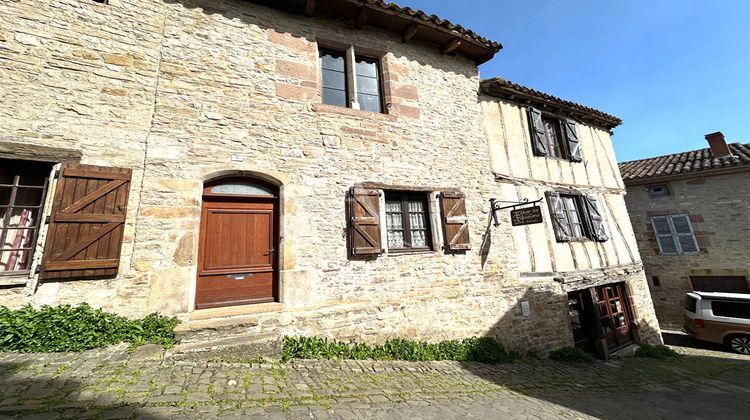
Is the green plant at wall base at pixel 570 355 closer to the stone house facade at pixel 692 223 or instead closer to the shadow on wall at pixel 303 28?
the shadow on wall at pixel 303 28

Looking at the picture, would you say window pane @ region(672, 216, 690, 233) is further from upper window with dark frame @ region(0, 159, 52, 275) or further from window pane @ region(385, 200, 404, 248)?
upper window with dark frame @ region(0, 159, 52, 275)

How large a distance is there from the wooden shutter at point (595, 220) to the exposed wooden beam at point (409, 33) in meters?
6.37

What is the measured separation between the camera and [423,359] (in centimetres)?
482

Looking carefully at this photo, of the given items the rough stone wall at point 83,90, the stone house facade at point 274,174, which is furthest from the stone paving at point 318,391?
the rough stone wall at point 83,90

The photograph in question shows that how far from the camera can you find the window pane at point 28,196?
3.65 meters

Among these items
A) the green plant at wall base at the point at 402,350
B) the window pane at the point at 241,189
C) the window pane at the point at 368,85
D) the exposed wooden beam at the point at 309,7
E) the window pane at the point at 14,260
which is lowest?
the green plant at wall base at the point at 402,350

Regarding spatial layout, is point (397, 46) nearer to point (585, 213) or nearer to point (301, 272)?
point (301, 272)

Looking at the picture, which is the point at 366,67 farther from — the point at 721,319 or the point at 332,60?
the point at 721,319

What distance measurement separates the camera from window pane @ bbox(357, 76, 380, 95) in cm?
612

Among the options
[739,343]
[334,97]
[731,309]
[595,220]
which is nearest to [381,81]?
[334,97]

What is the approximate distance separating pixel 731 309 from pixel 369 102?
39.0 ft

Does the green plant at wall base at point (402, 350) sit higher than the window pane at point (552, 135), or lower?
lower

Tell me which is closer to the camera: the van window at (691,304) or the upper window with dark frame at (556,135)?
the upper window with dark frame at (556,135)

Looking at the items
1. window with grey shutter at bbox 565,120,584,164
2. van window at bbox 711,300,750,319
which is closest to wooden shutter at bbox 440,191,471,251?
window with grey shutter at bbox 565,120,584,164
